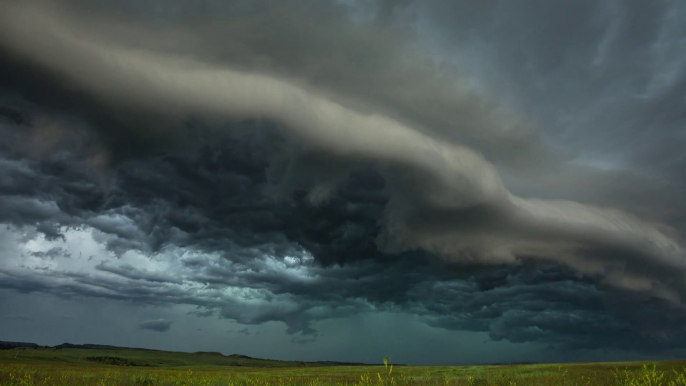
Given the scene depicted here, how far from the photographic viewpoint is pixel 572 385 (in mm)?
17266

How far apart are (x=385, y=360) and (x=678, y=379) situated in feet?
23.9

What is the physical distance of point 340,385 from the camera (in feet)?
74.9

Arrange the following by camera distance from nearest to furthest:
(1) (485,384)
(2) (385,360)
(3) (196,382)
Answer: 1. (2) (385,360)
2. (1) (485,384)
3. (3) (196,382)

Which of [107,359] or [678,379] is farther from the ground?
[678,379]

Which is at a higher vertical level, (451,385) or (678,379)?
(678,379)

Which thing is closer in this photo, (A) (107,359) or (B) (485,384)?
(B) (485,384)

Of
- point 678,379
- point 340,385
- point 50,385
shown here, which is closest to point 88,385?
point 50,385

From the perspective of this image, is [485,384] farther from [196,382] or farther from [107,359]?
[107,359]

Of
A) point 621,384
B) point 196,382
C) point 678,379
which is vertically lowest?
point 196,382

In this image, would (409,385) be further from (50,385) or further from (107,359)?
(107,359)

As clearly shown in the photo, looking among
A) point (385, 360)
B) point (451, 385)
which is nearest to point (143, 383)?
point (451, 385)

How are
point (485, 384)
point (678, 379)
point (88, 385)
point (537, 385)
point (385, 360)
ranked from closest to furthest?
1. point (385, 360)
2. point (678, 379)
3. point (485, 384)
4. point (537, 385)
5. point (88, 385)

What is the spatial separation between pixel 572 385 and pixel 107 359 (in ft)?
626

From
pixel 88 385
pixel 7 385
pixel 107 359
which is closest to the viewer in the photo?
pixel 7 385
